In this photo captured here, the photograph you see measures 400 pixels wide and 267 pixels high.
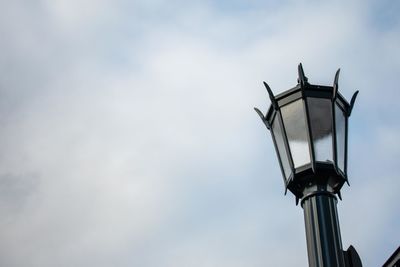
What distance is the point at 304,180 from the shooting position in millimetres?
4875

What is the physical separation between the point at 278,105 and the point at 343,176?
0.74 m

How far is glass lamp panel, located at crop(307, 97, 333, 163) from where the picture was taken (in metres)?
4.86

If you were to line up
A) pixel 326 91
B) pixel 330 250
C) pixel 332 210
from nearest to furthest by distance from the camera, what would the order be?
pixel 330 250 < pixel 332 210 < pixel 326 91

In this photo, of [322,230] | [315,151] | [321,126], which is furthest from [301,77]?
[322,230]

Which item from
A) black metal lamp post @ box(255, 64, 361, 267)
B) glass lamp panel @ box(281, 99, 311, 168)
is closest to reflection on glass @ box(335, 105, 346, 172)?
black metal lamp post @ box(255, 64, 361, 267)

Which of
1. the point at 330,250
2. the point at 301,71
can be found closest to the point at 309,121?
the point at 301,71

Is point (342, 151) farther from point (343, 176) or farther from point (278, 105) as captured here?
point (278, 105)

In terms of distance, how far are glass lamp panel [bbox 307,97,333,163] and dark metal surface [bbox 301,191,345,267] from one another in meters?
0.28

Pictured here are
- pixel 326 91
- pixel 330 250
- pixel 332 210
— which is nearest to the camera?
pixel 330 250

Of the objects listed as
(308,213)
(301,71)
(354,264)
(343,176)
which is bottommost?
(354,264)

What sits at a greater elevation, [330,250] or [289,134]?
[289,134]

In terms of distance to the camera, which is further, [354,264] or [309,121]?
[309,121]

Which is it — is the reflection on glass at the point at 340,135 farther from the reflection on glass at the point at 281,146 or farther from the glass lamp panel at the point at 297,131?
the reflection on glass at the point at 281,146

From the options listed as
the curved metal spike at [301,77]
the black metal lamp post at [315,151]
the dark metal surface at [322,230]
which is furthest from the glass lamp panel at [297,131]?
the dark metal surface at [322,230]
